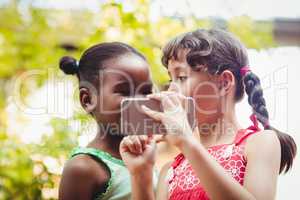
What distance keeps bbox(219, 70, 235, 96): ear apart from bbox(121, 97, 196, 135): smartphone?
66 millimetres

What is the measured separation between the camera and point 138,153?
922 millimetres

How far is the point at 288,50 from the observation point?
1.20 meters

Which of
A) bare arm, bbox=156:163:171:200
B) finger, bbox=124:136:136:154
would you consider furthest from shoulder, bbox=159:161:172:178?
finger, bbox=124:136:136:154

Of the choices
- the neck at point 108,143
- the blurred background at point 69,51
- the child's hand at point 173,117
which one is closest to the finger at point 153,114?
the child's hand at point 173,117

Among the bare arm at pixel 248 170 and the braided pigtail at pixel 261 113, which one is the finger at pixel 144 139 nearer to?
the bare arm at pixel 248 170

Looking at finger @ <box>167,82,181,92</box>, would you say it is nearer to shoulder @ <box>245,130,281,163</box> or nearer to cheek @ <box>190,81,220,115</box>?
cheek @ <box>190,81,220,115</box>

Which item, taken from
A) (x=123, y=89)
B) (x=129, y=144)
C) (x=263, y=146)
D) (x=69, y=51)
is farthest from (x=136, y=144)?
(x=69, y=51)

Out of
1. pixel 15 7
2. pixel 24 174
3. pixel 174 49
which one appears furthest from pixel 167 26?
pixel 24 174

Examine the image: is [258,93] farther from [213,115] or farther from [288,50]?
[288,50]

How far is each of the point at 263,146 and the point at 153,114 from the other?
0.19 m

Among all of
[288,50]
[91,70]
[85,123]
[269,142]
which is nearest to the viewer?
[269,142]

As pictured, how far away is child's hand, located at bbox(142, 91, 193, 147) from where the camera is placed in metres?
0.86

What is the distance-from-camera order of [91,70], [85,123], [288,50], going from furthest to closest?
1. [288,50]
2. [85,123]
3. [91,70]

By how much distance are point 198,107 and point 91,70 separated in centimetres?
21
